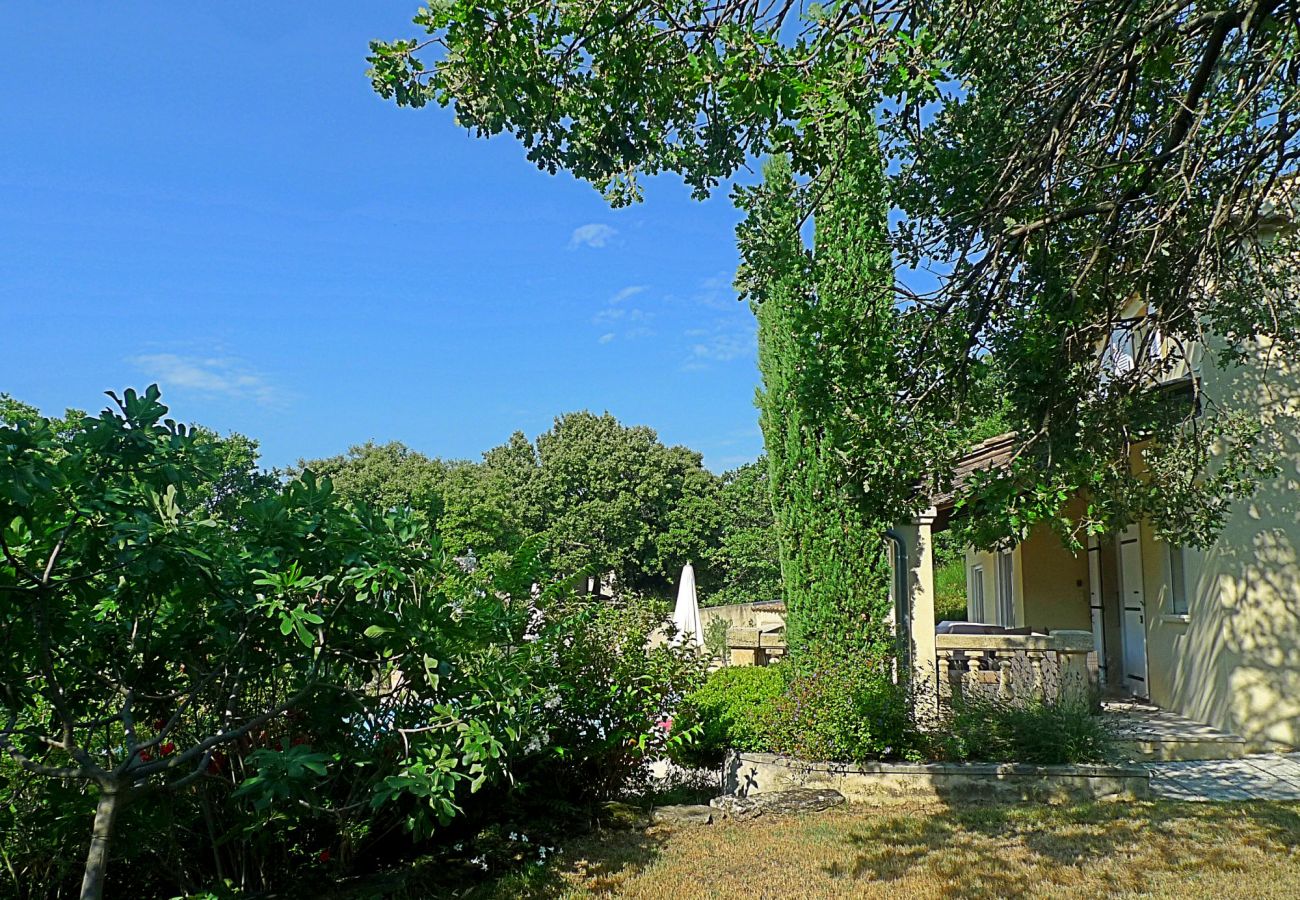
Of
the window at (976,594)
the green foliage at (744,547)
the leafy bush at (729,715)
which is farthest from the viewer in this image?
the green foliage at (744,547)

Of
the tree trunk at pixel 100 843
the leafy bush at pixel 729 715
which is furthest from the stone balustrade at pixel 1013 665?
the tree trunk at pixel 100 843

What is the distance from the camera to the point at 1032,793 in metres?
7.83

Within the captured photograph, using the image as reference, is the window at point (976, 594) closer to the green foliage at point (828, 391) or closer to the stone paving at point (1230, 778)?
the stone paving at point (1230, 778)

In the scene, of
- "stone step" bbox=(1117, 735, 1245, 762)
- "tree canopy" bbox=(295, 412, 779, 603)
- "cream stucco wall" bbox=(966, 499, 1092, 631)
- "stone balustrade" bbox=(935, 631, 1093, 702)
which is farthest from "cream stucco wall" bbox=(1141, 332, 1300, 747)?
"tree canopy" bbox=(295, 412, 779, 603)

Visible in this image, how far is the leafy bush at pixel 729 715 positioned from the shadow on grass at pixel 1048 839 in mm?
1558

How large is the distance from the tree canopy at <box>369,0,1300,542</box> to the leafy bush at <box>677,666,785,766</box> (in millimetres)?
3369

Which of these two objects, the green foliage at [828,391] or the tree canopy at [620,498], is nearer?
the green foliage at [828,391]

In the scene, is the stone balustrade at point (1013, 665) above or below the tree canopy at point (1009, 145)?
below

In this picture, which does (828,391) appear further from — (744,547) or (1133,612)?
(744,547)

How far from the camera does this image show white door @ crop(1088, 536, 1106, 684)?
1406 cm

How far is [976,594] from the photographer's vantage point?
23.5 meters

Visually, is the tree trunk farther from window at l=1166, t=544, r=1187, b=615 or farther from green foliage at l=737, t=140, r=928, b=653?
window at l=1166, t=544, r=1187, b=615

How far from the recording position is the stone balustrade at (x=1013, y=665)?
30.8 ft

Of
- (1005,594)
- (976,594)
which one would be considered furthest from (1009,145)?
(976,594)
